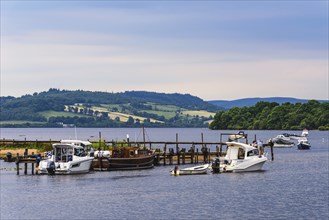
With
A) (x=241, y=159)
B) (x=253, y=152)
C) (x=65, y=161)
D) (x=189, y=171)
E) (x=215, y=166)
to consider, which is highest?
(x=253, y=152)

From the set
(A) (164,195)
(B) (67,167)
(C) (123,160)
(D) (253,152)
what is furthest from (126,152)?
(A) (164,195)

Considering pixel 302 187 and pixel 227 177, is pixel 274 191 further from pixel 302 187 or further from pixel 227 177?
pixel 227 177

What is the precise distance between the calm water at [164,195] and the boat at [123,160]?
1762 mm

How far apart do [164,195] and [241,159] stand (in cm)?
2760

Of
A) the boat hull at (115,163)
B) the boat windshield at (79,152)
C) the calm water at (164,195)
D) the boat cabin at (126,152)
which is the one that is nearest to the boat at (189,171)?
the calm water at (164,195)

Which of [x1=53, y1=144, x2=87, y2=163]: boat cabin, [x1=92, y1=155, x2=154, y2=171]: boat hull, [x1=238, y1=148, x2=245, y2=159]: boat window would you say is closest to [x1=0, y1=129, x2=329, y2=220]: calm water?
[x1=92, y1=155, x2=154, y2=171]: boat hull

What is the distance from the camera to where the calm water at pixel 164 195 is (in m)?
64.8

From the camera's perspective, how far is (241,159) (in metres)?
102

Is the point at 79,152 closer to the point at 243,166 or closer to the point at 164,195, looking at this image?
the point at 243,166

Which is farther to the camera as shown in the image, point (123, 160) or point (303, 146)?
point (303, 146)

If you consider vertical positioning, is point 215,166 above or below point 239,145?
below

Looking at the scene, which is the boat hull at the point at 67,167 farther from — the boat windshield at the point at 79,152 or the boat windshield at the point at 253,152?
the boat windshield at the point at 253,152

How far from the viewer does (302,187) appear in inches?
3386

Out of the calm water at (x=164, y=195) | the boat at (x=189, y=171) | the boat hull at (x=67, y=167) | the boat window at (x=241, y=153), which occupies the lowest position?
the calm water at (x=164, y=195)
